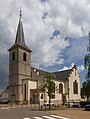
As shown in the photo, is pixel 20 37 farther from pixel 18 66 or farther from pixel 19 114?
pixel 19 114

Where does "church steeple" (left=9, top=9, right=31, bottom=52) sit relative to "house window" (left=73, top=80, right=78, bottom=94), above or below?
above

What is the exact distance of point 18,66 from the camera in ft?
239

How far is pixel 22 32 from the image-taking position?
260 ft

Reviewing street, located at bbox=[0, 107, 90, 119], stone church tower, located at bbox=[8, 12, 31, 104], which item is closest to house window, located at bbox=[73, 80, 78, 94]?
stone church tower, located at bbox=[8, 12, 31, 104]

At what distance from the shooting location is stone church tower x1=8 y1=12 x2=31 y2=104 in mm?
71500

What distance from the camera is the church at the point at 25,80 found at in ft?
232

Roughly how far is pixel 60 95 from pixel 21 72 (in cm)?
1582

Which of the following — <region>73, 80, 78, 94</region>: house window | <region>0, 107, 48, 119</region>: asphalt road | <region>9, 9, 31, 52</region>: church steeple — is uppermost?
<region>9, 9, 31, 52</region>: church steeple

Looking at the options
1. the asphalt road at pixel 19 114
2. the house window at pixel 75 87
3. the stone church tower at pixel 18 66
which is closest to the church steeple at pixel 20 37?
the stone church tower at pixel 18 66

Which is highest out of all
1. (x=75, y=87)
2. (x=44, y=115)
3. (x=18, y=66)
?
(x=18, y=66)

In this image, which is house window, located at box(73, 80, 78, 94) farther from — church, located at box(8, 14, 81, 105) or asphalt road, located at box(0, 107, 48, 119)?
asphalt road, located at box(0, 107, 48, 119)

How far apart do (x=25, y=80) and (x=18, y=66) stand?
430 cm

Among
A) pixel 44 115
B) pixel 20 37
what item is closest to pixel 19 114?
pixel 44 115

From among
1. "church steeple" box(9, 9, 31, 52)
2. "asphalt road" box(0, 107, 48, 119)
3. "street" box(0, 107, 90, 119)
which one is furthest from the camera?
"church steeple" box(9, 9, 31, 52)
